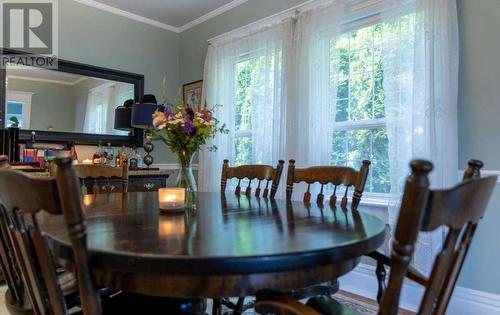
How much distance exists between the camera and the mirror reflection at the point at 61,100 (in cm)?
324

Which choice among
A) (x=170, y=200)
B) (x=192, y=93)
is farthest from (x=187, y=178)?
(x=192, y=93)

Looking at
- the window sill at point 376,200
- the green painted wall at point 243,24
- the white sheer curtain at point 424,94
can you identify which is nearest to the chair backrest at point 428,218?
the white sheer curtain at point 424,94

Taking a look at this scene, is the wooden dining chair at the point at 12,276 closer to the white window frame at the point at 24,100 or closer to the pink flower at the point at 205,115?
the pink flower at the point at 205,115

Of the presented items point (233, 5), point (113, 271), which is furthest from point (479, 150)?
point (233, 5)

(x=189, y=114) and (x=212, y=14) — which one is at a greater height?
(x=212, y=14)

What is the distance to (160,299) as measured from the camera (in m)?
1.23

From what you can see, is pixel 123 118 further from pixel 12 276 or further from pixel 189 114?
pixel 12 276

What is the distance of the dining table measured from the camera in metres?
0.78

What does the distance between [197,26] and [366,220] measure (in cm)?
363

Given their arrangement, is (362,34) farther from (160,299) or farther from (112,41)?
(112,41)

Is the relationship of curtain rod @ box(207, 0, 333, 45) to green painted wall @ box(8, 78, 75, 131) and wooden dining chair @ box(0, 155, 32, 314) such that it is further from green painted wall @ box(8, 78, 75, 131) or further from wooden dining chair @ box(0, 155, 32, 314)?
wooden dining chair @ box(0, 155, 32, 314)

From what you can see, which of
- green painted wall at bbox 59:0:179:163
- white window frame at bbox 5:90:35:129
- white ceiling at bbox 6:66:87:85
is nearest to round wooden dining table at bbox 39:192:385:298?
white window frame at bbox 5:90:35:129

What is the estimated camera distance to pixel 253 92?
330 cm

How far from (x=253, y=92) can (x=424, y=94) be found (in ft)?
5.19
